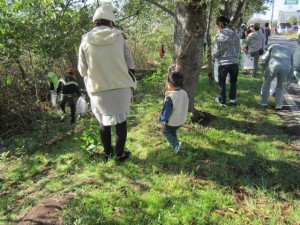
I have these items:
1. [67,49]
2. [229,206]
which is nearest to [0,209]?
[229,206]

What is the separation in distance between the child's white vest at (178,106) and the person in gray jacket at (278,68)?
2.95 meters

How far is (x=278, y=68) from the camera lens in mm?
5797

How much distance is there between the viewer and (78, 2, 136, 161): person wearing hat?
334 centimetres

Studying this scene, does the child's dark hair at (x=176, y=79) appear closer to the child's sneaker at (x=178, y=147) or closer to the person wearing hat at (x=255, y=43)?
the child's sneaker at (x=178, y=147)

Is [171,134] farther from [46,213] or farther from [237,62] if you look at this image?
[237,62]

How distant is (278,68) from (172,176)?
3.67 m

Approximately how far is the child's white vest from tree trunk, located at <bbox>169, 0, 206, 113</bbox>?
1164 millimetres

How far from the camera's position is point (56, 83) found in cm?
766

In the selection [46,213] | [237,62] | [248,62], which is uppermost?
[237,62]

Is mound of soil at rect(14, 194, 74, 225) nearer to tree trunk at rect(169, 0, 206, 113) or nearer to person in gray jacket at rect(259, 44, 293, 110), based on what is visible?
tree trunk at rect(169, 0, 206, 113)

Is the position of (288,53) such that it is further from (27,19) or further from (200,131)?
(27,19)

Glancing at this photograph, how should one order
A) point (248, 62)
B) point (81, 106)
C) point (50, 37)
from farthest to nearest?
point (248, 62) → point (81, 106) → point (50, 37)

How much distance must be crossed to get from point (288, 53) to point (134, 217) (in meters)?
5.01

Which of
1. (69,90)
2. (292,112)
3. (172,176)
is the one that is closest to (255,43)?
(292,112)
